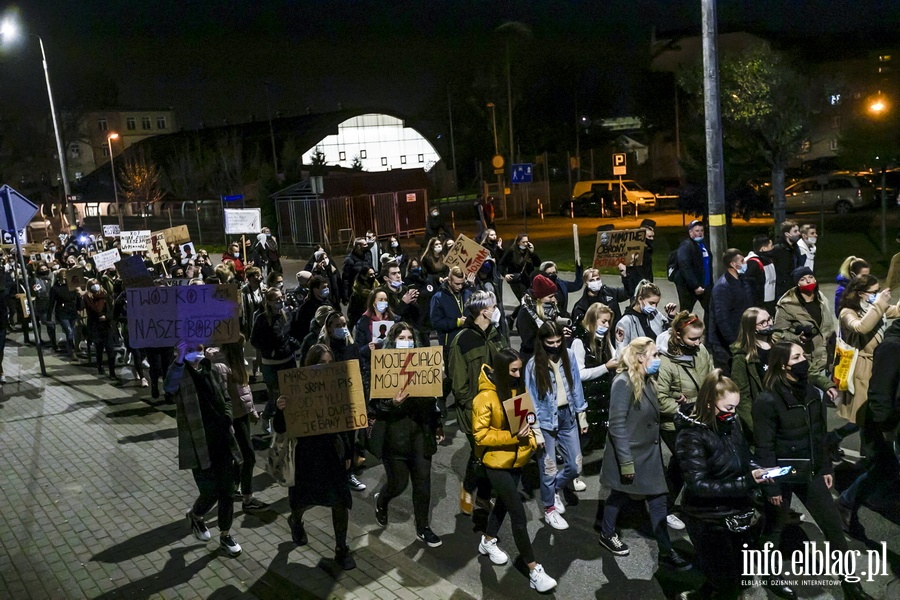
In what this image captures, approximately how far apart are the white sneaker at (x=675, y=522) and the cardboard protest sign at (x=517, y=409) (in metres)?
1.65

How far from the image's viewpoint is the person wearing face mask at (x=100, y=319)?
42.9 feet

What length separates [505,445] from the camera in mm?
5816

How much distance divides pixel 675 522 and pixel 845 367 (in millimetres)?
2010

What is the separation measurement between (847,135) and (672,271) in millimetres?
13102

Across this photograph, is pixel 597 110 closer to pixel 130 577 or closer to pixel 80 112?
pixel 80 112

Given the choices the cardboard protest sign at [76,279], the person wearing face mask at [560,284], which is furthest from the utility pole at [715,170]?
the cardboard protest sign at [76,279]

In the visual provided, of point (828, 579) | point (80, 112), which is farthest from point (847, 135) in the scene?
point (80, 112)

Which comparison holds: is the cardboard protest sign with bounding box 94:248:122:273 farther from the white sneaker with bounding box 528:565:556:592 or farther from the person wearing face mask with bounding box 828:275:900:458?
the person wearing face mask with bounding box 828:275:900:458

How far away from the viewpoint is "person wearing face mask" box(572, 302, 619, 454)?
7523mm

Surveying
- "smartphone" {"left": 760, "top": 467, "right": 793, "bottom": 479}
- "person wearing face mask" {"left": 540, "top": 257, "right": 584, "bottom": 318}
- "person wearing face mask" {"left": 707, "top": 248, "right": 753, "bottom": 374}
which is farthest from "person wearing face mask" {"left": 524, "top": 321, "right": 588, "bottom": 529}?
"person wearing face mask" {"left": 707, "top": 248, "right": 753, "bottom": 374}

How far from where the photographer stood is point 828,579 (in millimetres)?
5480

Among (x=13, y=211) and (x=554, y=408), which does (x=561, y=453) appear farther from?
(x=13, y=211)

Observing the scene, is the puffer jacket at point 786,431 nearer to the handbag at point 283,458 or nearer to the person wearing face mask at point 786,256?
the handbag at point 283,458

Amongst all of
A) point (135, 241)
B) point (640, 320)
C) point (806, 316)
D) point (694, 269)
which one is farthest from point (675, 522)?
point (135, 241)
